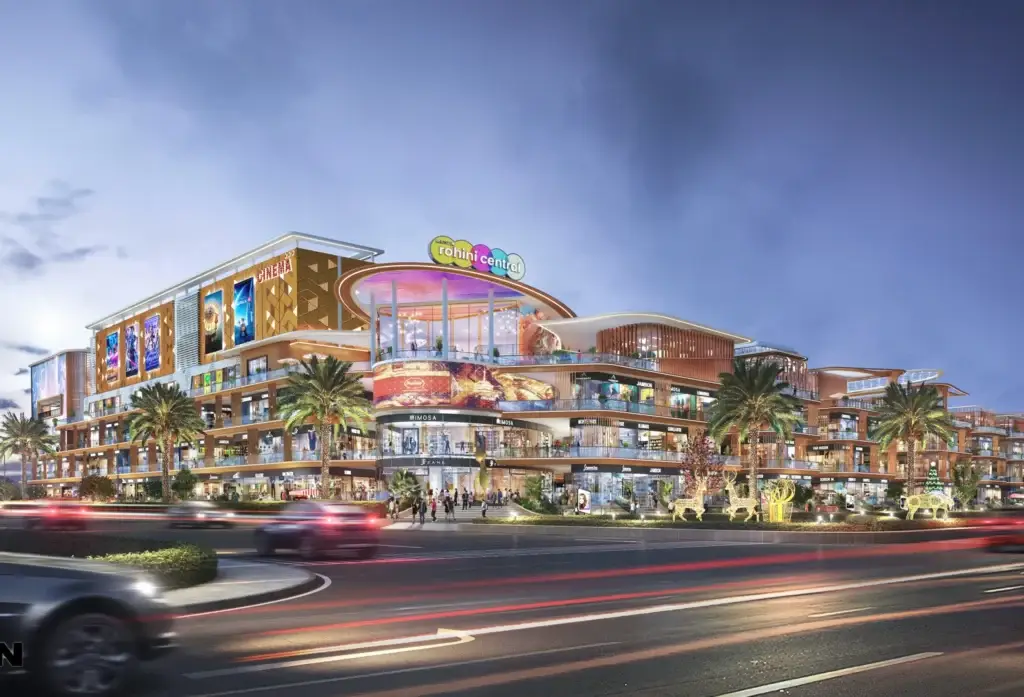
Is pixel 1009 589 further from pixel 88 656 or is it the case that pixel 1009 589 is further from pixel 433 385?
pixel 433 385

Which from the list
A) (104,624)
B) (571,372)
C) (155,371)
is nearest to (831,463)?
(571,372)

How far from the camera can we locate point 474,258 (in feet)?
257

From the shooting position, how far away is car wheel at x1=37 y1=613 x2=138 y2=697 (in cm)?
762

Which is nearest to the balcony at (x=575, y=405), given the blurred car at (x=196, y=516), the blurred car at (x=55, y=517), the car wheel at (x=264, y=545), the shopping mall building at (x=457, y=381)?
the shopping mall building at (x=457, y=381)

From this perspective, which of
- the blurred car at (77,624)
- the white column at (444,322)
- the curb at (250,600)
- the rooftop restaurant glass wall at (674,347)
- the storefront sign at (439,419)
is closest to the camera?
the blurred car at (77,624)

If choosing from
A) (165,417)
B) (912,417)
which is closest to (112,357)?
(165,417)

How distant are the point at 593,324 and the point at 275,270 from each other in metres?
35.5

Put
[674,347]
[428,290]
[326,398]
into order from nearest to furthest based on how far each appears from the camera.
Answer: [326,398] → [428,290] → [674,347]

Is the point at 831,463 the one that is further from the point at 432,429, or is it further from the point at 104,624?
the point at 104,624

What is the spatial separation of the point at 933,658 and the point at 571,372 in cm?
6697

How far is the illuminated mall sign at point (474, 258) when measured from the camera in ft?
248

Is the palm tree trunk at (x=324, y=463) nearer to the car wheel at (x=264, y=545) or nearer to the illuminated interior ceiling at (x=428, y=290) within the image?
the illuminated interior ceiling at (x=428, y=290)

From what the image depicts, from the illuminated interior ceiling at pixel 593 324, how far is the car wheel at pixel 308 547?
5492cm

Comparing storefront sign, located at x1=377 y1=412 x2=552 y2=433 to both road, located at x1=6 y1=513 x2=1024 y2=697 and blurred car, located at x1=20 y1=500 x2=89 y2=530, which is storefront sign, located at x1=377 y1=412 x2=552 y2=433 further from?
road, located at x1=6 y1=513 x2=1024 y2=697
